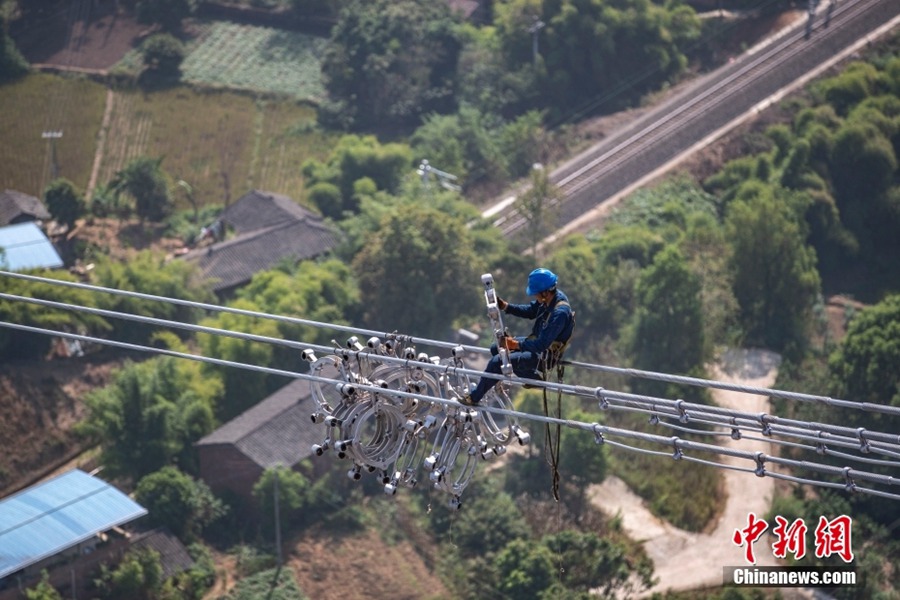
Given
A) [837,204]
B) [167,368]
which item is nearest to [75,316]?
[167,368]

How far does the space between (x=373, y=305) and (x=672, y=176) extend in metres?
15.2

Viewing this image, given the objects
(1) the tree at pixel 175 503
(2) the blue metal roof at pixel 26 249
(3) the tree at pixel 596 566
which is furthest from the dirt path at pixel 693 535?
(2) the blue metal roof at pixel 26 249

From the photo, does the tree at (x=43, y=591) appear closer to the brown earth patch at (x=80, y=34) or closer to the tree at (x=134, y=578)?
the tree at (x=134, y=578)

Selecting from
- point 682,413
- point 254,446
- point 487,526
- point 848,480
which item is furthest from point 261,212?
point 848,480

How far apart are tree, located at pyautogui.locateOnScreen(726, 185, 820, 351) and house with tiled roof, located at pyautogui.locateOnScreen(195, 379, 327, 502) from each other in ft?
48.3

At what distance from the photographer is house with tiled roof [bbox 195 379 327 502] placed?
36844 millimetres

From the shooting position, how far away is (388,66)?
2324 inches

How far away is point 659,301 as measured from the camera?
139ft

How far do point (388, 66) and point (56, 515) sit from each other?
29.5m

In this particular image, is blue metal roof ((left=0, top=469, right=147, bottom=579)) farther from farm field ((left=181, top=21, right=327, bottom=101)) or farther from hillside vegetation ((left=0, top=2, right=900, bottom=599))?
farm field ((left=181, top=21, right=327, bottom=101))

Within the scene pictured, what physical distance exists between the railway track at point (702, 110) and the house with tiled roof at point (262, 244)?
6.64 m

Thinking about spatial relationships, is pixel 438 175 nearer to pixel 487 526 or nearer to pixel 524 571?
pixel 487 526

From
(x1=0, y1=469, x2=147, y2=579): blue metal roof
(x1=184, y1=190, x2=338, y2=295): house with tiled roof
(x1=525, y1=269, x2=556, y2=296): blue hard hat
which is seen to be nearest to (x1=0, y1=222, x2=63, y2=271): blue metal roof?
(x1=184, y1=190, x2=338, y2=295): house with tiled roof

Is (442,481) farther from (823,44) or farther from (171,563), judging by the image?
(823,44)
